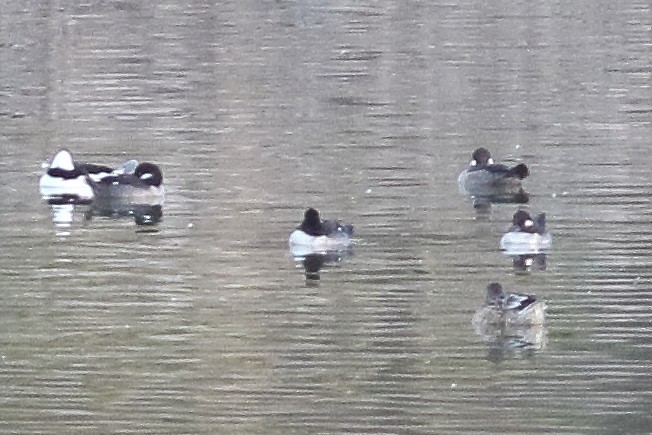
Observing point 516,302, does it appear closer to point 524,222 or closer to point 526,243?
point 526,243

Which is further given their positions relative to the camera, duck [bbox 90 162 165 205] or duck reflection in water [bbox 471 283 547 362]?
duck [bbox 90 162 165 205]

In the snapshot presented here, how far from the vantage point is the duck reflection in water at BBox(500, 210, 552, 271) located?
1778 cm

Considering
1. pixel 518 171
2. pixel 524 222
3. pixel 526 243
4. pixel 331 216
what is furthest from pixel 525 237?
pixel 518 171

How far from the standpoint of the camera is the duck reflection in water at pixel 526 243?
1778 centimetres

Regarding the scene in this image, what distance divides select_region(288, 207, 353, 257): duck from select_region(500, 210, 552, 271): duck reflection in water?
1459 millimetres

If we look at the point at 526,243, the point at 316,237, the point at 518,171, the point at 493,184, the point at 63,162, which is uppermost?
the point at 63,162

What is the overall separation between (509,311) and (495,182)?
19.5 feet

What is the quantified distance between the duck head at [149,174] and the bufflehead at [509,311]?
652 centimetres

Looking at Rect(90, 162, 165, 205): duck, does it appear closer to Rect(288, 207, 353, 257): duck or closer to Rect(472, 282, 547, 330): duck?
Rect(288, 207, 353, 257): duck

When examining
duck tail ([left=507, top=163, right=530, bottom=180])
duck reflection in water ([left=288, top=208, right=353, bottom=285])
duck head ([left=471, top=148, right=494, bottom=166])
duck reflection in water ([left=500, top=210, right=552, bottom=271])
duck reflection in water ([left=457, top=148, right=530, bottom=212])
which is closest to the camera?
duck reflection in water ([left=500, top=210, right=552, bottom=271])

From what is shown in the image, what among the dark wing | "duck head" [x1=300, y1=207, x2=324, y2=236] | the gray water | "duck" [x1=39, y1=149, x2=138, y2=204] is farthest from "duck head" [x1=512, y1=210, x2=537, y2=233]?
"duck" [x1=39, y1=149, x2=138, y2=204]

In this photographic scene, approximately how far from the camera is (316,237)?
18234 millimetres

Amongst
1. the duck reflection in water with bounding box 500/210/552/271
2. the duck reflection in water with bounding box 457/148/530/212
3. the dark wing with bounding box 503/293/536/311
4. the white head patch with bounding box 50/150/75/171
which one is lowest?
the dark wing with bounding box 503/293/536/311

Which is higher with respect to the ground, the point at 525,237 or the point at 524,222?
the point at 524,222
